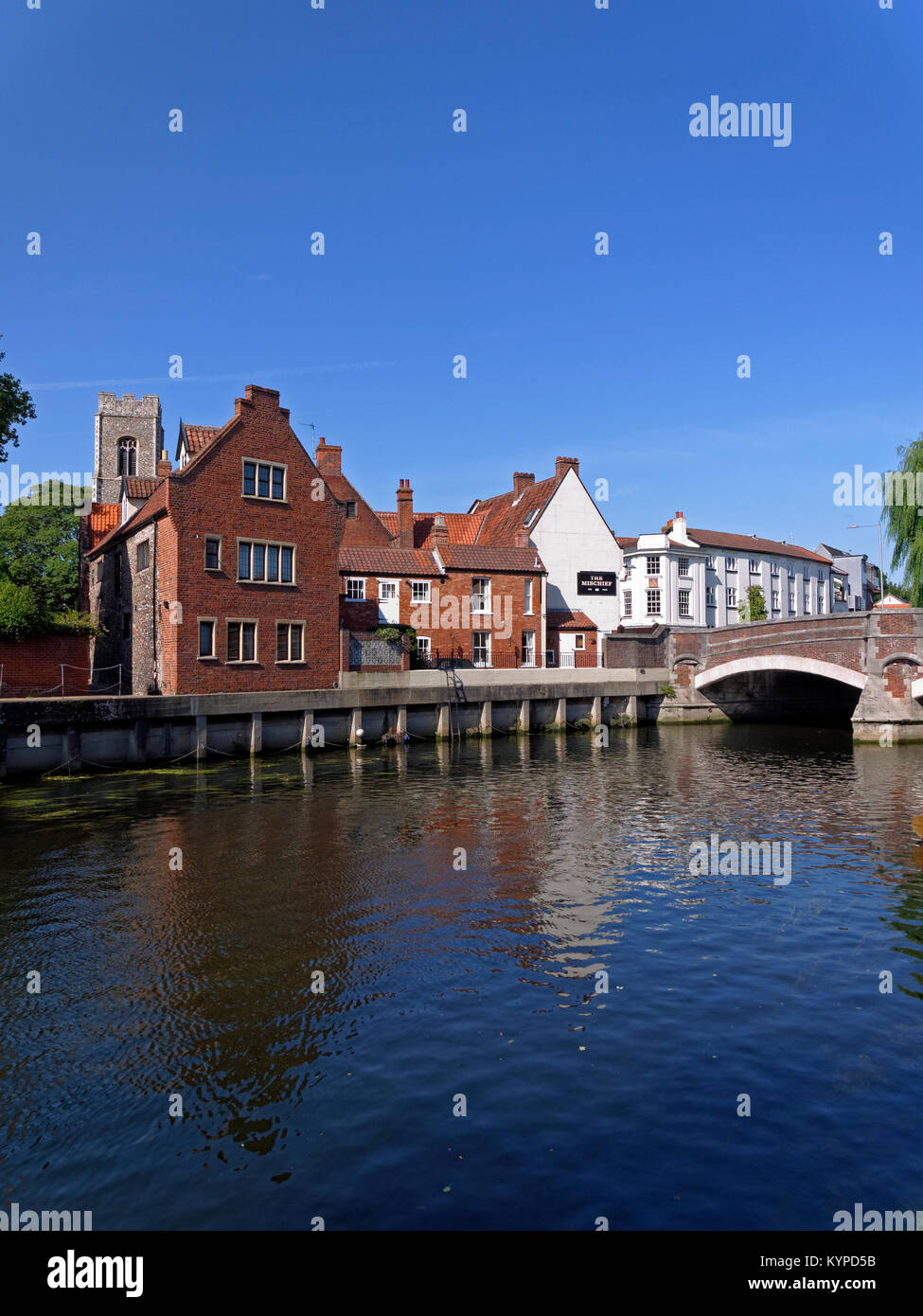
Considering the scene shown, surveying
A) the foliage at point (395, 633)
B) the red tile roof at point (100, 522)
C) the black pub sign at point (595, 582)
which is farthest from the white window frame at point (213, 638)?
the black pub sign at point (595, 582)

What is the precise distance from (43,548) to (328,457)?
1909cm

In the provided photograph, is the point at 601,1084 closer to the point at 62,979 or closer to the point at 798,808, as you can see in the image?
the point at 62,979

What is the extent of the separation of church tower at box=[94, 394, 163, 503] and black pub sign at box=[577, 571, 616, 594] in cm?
4984

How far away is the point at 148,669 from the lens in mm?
37344

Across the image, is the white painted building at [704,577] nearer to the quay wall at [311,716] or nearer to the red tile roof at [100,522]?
the quay wall at [311,716]

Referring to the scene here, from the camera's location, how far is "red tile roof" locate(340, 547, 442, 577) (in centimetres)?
4984

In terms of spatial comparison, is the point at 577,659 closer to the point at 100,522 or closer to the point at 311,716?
the point at 311,716

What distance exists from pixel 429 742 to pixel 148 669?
1327cm

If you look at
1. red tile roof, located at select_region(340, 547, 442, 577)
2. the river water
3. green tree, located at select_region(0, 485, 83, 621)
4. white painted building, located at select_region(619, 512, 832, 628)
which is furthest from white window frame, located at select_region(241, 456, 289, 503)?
white painted building, located at select_region(619, 512, 832, 628)

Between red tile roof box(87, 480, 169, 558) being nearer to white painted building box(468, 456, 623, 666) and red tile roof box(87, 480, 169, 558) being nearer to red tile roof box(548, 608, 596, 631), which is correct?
white painted building box(468, 456, 623, 666)

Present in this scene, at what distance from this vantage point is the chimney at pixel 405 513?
182 ft

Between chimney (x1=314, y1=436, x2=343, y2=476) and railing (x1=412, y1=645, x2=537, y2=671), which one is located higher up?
chimney (x1=314, y1=436, x2=343, y2=476)

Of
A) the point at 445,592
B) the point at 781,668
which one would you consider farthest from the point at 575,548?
the point at 781,668
